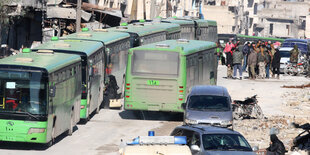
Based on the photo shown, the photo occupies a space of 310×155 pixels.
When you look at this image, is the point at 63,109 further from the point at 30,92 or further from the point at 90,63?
the point at 90,63

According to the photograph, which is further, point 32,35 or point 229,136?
point 32,35

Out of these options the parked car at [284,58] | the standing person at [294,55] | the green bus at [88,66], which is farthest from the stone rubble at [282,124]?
the parked car at [284,58]

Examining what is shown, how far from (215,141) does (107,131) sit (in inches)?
348

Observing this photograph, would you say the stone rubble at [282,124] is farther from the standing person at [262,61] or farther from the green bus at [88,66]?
the standing person at [262,61]

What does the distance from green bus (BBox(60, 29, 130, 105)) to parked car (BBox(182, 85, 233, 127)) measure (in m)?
6.43

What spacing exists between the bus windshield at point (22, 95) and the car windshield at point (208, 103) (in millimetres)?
5538

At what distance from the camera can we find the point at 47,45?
1057 inches

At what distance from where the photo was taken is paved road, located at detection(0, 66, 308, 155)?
2122 cm

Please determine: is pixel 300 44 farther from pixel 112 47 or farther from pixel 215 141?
pixel 215 141

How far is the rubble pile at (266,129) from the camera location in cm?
2255

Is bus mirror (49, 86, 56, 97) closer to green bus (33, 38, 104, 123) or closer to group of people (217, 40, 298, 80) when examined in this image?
green bus (33, 38, 104, 123)

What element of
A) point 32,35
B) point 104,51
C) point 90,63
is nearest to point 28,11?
point 32,35

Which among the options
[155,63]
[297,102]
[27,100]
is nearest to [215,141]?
[27,100]

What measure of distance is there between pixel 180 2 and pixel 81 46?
3060 inches
